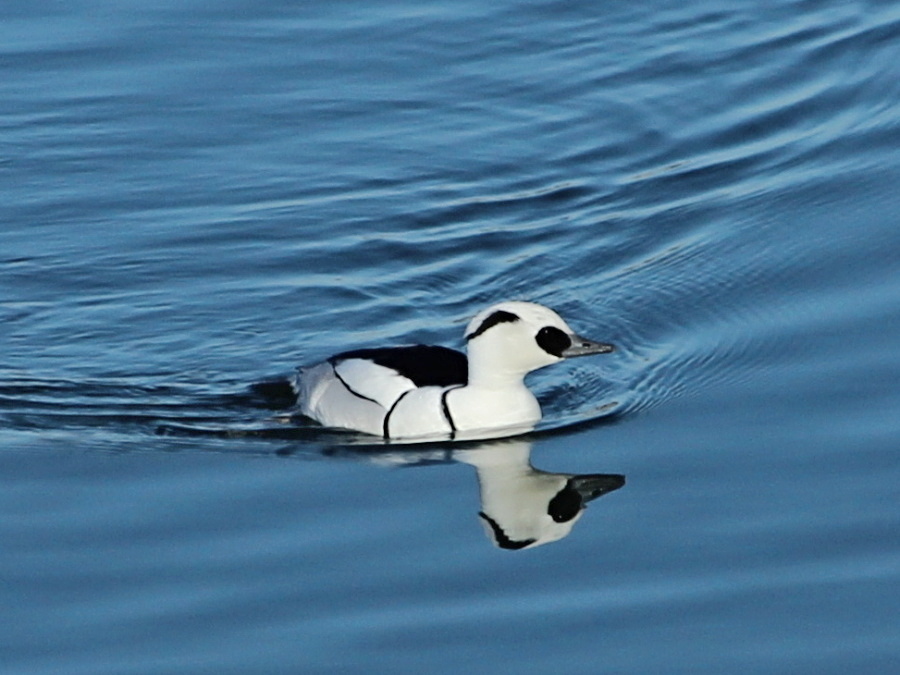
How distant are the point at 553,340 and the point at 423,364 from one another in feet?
3.28

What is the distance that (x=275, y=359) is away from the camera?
43.9ft

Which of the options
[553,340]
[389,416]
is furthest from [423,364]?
[553,340]

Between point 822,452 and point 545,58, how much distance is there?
29.0ft

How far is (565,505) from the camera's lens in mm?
10680

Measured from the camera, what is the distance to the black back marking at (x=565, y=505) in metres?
10.5

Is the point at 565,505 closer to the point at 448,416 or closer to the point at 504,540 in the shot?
the point at 504,540

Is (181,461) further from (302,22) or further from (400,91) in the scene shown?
(302,22)

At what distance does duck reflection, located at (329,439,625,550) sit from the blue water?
0.06 m

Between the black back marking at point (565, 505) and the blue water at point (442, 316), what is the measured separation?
22cm

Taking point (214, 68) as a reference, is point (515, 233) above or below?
below

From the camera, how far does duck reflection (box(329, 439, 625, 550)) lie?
34.1 feet

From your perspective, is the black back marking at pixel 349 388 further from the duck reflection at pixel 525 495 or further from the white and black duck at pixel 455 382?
the duck reflection at pixel 525 495

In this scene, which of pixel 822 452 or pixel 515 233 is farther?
pixel 515 233

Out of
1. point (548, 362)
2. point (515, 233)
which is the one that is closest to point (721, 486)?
point (548, 362)
